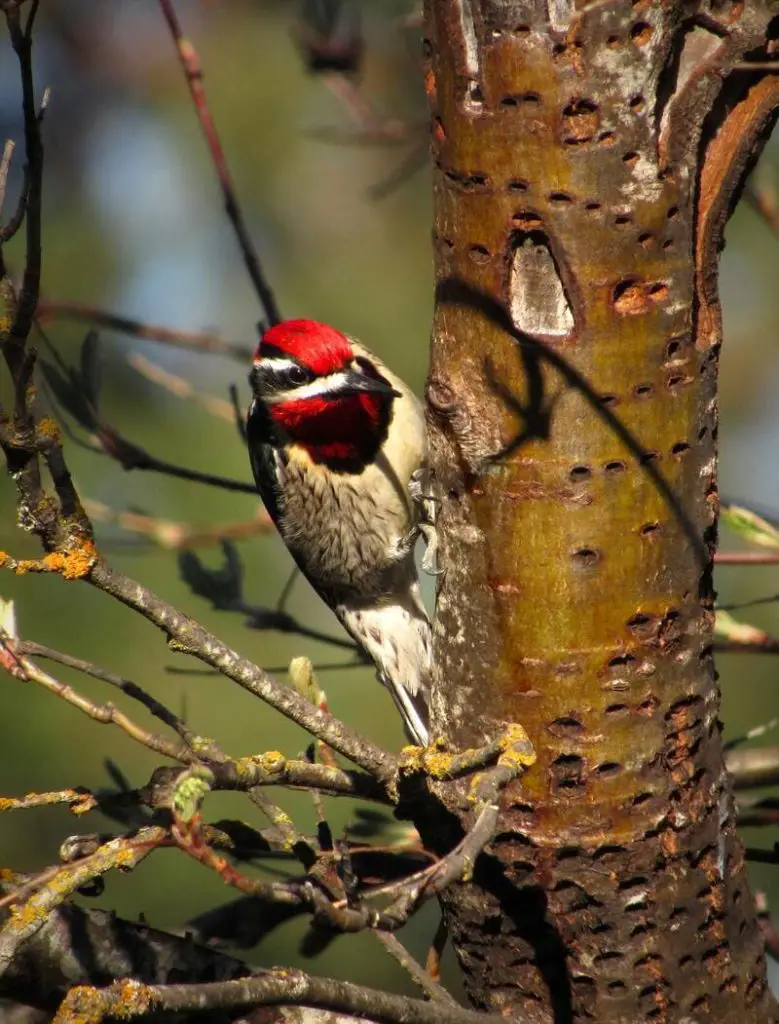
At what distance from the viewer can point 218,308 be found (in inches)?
232

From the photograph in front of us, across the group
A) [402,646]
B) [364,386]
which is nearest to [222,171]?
[364,386]

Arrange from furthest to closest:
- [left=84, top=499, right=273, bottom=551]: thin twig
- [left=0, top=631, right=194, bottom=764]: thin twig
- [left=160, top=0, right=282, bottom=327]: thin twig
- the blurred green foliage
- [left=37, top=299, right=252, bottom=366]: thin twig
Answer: the blurred green foliage → [left=84, top=499, right=273, bottom=551]: thin twig → [left=37, top=299, right=252, bottom=366]: thin twig → [left=160, top=0, right=282, bottom=327]: thin twig → [left=0, top=631, right=194, bottom=764]: thin twig

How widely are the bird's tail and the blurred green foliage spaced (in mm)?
1175

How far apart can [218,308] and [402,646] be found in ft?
9.85

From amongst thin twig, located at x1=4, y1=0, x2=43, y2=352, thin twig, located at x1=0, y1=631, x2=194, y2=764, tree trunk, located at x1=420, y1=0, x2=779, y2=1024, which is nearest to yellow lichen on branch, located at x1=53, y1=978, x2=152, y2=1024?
thin twig, located at x1=0, y1=631, x2=194, y2=764

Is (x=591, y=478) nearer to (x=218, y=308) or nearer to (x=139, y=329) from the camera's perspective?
(x=139, y=329)

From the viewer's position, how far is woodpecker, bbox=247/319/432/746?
3.13 metres

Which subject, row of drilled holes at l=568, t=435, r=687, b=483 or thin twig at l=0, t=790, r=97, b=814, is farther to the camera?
row of drilled holes at l=568, t=435, r=687, b=483

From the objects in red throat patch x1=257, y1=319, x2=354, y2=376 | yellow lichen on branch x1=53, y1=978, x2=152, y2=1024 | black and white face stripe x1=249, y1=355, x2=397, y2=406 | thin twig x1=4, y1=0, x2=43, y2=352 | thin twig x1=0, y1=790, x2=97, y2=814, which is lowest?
yellow lichen on branch x1=53, y1=978, x2=152, y2=1024

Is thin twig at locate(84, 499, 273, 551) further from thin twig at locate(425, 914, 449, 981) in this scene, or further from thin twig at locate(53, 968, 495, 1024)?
thin twig at locate(53, 968, 495, 1024)

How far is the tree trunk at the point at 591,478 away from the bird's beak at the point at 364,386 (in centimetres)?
117

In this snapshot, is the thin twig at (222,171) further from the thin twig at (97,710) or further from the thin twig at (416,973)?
the thin twig at (416,973)

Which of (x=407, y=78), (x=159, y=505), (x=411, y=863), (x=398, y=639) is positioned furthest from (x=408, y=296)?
(x=411, y=863)

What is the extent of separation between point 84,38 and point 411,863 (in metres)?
5.17
